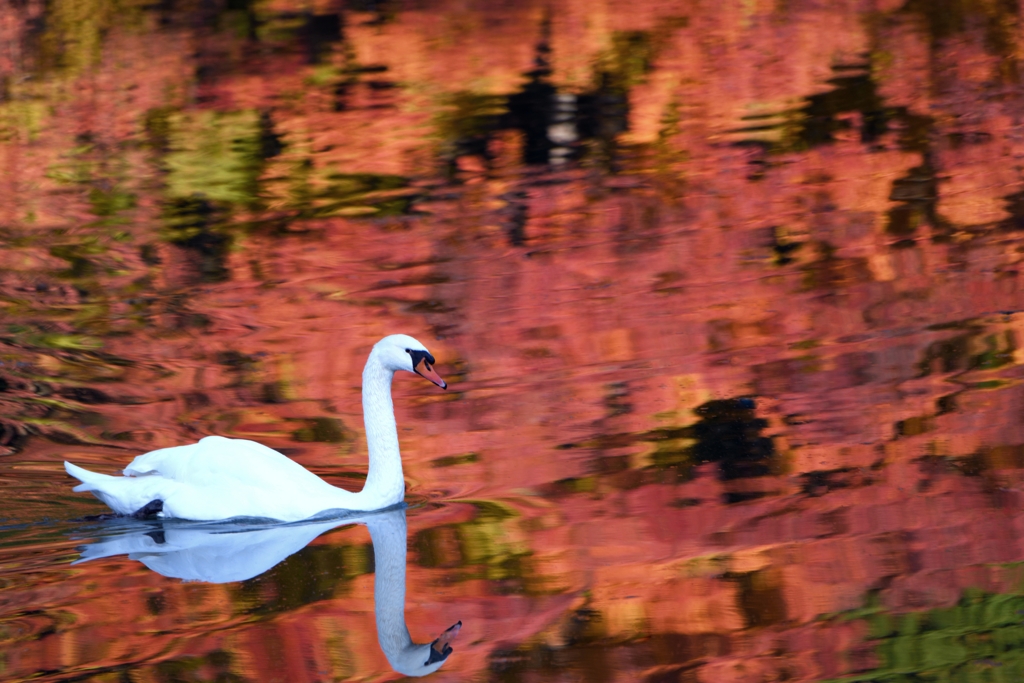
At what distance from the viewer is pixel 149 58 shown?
2478cm

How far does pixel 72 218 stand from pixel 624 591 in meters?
11.1

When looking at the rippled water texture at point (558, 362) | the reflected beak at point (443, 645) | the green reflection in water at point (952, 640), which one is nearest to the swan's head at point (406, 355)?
the rippled water texture at point (558, 362)

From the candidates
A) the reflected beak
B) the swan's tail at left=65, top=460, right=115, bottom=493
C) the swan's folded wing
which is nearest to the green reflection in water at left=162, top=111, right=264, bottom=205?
the swan's tail at left=65, top=460, right=115, bottom=493

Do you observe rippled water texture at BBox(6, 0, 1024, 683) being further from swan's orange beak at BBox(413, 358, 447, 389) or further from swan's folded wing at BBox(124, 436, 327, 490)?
swan's orange beak at BBox(413, 358, 447, 389)

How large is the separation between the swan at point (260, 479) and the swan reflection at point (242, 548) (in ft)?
0.19

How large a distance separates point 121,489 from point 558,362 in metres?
2.98

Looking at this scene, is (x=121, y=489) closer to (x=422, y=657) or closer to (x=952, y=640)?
(x=422, y=657)

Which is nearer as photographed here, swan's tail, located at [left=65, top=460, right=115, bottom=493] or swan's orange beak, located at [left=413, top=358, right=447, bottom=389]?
swan's orange beak, located at [left=413, top=358, right=447, bottom=389]

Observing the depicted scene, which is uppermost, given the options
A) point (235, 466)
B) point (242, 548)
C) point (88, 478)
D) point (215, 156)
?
point (235, 466)

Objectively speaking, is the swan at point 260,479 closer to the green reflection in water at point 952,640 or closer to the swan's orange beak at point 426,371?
the swan's orange beak at point 426,371

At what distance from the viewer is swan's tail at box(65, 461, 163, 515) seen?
6.53 meters

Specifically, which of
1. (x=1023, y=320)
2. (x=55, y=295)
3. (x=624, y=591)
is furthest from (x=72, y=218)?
(x=624, y=591)

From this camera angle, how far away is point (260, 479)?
6.35 meters

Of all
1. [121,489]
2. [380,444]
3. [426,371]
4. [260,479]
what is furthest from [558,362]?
[121,489]
